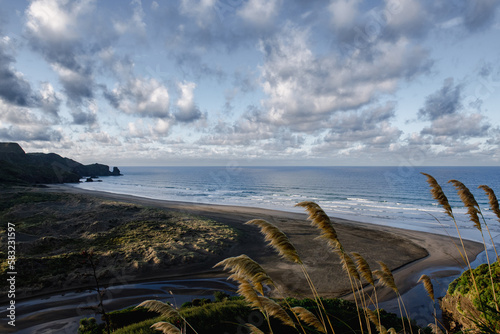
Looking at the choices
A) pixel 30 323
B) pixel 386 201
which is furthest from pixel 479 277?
pixel 386 201

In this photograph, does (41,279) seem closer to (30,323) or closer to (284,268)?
(30,323)

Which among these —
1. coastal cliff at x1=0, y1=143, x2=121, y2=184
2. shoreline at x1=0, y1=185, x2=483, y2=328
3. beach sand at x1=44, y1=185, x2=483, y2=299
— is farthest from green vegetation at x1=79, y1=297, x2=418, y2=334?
coastal cliff at x1=0, y1=143, x2=121, y2=184

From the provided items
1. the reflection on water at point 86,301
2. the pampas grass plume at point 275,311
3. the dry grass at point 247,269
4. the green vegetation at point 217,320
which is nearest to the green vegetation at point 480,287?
the green vegetation at point 217,320

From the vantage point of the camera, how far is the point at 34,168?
110 m

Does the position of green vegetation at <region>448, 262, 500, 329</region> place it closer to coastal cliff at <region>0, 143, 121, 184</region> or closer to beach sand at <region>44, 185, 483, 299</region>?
beach sand at <region>44, 185, 483, 299</region>

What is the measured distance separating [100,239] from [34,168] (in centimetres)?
11389

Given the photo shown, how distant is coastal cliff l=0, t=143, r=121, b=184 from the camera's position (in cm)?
8719

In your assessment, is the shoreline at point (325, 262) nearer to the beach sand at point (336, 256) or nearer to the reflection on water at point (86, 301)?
the beach sand at point (336, 256)

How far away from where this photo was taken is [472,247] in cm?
2917

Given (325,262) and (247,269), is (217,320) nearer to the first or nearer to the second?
(247,269)

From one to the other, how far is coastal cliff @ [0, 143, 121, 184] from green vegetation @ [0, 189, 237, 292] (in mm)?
53105

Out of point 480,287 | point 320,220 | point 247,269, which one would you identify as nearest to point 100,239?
point 247,269

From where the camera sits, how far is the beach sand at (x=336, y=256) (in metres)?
18.7

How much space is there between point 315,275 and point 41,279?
18.7m
